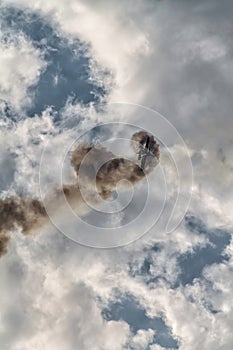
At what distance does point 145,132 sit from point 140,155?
9.61 m

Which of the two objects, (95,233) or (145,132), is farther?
(95,233)

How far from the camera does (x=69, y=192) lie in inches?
7037

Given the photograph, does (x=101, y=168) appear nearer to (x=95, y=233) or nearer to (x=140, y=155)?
(x=140, y=155)

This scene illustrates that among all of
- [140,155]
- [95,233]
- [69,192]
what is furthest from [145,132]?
[95,233]

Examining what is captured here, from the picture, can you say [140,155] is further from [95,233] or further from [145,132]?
[95,233]

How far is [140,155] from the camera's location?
17612 centimetres

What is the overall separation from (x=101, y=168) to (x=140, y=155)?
55.2ft

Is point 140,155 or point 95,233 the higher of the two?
point 140,155

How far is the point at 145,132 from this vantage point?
176 metres

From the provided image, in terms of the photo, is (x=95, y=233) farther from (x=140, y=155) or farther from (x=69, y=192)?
(x=140, y=155)

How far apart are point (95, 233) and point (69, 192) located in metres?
26.5

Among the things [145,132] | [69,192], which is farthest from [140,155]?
[69,192]

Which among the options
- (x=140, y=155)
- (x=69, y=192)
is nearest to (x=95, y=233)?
(x=69, y=192)

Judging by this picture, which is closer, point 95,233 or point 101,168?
point 101,168
